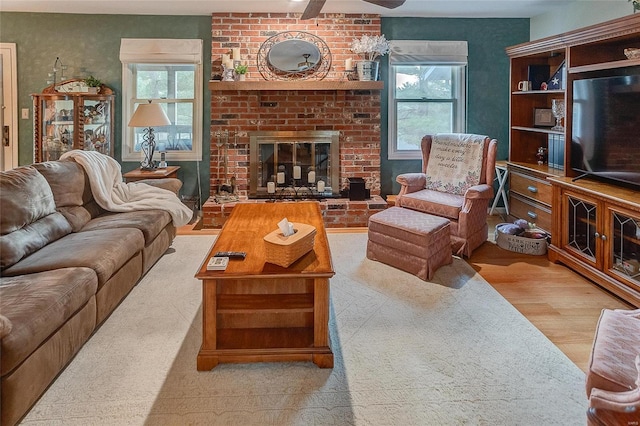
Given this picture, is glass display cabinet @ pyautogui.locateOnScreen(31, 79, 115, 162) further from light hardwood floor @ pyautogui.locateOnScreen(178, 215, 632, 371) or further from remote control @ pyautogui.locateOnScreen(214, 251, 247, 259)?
light hardwood floor @ pyautogui.locateOnScreen(178, 215, 632, 371)

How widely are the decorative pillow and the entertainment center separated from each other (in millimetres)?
593

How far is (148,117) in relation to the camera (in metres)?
5.15

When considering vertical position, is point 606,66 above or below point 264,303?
above

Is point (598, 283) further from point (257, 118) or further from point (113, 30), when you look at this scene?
point (113, 30)

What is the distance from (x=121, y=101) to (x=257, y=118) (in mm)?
1616

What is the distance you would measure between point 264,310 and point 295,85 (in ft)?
11.8

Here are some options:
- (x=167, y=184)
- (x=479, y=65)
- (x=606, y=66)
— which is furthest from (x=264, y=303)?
(x=479, y=65)

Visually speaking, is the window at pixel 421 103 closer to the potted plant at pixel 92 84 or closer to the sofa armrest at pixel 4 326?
the potted plant at pixel 92 84

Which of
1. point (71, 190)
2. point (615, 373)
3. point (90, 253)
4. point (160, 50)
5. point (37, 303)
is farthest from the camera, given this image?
point (160, 50)

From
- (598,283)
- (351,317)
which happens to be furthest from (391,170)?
(351,317)

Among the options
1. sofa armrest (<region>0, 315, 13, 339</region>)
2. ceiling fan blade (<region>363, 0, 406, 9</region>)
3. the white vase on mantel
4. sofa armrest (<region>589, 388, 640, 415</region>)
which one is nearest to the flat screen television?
ceiling fan blade (<region>363, 0, 406, 9</region>)

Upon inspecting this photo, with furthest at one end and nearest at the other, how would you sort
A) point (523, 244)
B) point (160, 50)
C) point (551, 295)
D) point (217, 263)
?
point (160, 50), point (523, 244), point (551, 295), point (217, 263)

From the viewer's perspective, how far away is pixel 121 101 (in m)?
5.66

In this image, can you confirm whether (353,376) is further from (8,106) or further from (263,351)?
(8,106)
